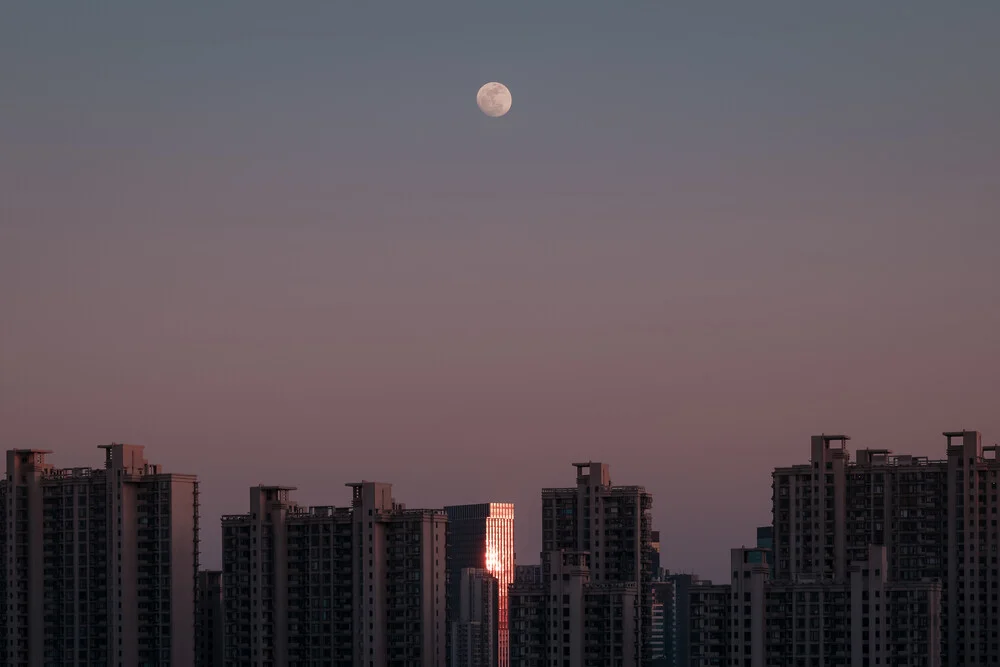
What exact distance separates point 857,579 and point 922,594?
655 cm

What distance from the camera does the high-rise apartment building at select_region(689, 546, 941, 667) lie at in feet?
637

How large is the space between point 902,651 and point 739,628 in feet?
54.3

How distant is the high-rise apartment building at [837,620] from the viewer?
194125 mm

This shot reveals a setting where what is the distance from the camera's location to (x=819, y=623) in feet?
648

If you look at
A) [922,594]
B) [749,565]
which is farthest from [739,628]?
[922,594]

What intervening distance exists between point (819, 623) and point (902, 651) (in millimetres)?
8704

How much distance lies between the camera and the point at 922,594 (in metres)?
194

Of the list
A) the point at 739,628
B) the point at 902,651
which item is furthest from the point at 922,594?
the point at 739,628

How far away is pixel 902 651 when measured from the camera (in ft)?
636

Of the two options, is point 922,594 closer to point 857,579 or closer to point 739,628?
point 857,579

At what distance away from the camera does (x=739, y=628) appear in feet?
656

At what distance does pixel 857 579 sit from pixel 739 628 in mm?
13081

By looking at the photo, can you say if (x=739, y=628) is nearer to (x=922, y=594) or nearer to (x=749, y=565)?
(x=749, y=565)

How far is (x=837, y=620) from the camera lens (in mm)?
197250
